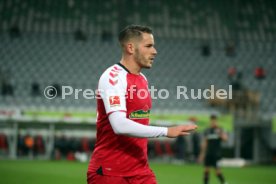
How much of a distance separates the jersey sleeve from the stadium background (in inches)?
813

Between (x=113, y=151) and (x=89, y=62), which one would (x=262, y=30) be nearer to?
(x=89, y=62)

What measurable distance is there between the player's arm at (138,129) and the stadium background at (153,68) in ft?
68.0

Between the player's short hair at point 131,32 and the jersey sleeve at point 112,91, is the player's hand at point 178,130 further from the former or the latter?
the player's short hair at point 131,32

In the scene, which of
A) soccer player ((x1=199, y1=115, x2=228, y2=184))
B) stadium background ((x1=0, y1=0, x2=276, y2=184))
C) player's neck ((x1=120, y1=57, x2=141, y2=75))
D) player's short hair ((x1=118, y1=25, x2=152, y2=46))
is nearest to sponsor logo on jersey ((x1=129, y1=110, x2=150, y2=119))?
player's neck ((x1=120, y1=57, x2=141, y2=75))

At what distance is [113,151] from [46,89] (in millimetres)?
25594

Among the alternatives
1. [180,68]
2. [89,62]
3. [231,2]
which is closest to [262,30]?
[231,2]

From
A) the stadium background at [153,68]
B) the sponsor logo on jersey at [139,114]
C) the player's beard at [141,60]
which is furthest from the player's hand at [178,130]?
the stadium background at [153,68]

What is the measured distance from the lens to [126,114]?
4.82m

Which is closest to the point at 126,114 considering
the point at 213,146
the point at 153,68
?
the point at 213,146

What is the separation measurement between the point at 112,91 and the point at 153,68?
28.3m

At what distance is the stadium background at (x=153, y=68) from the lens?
28.1 m

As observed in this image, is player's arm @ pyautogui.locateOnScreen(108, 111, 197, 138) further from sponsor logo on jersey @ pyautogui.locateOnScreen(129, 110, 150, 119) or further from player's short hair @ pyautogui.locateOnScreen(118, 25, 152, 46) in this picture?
player's short hair @ pyautogui.locateOnScreen(118, 25, 152, 46)

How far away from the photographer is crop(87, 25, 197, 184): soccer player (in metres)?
4.82

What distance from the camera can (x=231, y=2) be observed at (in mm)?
37375
